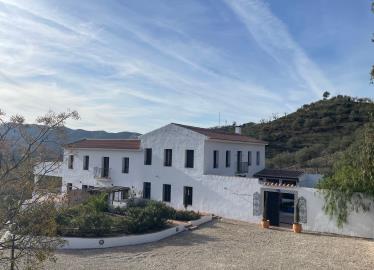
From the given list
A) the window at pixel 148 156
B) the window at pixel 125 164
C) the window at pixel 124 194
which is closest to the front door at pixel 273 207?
the window at pixel 148 156

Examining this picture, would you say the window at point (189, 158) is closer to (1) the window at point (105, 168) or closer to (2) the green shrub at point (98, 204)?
(2) the green shrub at point (98, 204)

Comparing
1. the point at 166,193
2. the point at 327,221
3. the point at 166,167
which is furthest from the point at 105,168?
the point at 327,221

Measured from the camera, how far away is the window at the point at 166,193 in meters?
29.0

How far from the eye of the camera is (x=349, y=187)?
20.4m

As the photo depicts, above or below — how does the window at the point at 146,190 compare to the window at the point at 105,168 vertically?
below

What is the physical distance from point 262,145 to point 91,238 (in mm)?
22840

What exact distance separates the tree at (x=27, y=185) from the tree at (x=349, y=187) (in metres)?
15.6

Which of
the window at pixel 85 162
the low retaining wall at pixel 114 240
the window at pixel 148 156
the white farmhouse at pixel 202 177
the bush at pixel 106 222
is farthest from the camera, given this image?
the window at pixel 85 162

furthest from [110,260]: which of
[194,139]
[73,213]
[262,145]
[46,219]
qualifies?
[262,145]

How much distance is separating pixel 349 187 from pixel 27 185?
57.4ft

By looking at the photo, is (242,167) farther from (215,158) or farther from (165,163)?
(165,163)

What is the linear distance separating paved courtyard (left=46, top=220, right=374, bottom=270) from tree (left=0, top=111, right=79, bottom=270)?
21.9 ft

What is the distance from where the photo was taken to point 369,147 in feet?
57.5

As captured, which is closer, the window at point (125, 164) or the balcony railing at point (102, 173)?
the window at point (125, 164)
